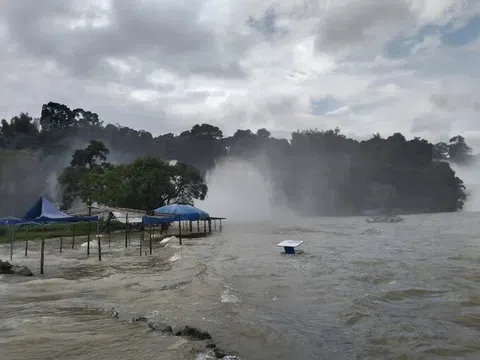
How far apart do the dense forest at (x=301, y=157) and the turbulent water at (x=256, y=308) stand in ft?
227

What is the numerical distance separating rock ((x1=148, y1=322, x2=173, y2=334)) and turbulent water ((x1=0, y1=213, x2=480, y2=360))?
0.16 metres

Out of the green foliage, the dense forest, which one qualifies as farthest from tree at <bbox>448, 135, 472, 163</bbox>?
the green foliage

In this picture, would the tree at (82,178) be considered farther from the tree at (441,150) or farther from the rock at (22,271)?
the tree at (441,150)

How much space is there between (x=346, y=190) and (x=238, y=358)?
9402 cm

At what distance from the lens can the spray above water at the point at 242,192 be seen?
3428 inches

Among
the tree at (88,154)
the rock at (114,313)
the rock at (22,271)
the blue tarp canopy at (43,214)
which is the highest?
the tree at (88,154)

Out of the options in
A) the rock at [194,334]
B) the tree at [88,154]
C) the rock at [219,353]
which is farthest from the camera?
the tree at [88,154]

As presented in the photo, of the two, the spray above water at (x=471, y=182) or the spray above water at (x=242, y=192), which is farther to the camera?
the spray above water at (x=471, y=182)

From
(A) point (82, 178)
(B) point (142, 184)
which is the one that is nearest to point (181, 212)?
(B) point (142, 184)

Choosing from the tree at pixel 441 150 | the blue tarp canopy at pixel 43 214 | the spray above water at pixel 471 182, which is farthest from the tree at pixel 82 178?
the tree at pixel 441 150

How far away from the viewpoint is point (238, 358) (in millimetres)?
6176

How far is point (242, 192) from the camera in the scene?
309ft

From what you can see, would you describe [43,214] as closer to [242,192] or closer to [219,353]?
[219,353]

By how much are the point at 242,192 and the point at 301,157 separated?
73.8ft
